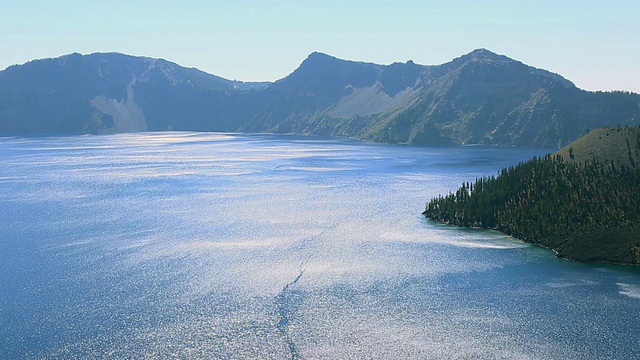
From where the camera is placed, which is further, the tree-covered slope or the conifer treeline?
the tree-covered slope

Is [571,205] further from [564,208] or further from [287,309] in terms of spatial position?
[287,309]

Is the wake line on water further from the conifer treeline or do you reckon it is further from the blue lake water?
the conifer treeline

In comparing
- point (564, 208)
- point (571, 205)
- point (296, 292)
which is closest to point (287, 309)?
point (296, 292)

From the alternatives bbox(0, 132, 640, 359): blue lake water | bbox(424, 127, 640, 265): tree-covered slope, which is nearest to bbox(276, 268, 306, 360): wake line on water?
bbox(0, 132, 640, 359): blue lake water

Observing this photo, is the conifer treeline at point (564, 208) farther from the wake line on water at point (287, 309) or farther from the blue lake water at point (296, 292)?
the wake line on water at point (287, 309)

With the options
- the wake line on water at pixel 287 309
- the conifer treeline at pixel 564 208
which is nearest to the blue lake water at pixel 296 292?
the wake line on water at pixel 287 309
